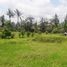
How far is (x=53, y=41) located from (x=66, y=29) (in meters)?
50.8

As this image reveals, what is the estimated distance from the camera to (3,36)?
61094 mm

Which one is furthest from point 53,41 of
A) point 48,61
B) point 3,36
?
point 48,61

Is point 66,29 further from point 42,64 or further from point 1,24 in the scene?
point 42,64

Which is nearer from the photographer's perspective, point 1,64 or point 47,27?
point 1,64

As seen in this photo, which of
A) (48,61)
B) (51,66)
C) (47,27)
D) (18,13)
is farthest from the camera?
(18,13)

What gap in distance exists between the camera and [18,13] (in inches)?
4769

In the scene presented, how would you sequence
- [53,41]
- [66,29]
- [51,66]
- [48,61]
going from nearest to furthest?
1. [51,66]
2. [48,61]
3. [53,41]
4. [66,29]

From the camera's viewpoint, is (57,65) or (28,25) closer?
(57,65)

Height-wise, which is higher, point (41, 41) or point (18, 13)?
point (18, 13)

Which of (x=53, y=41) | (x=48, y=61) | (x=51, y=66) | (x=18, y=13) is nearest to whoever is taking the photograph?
(x=51, y=66)

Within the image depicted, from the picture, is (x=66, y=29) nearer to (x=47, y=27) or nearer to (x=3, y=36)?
(x=47, y=27)

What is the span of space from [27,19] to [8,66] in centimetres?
10044

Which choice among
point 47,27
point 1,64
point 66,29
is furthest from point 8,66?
point 47,27

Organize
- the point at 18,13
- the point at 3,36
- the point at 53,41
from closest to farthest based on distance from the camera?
the point at 53,41 < the point at 3,36 < the point at 18,13
